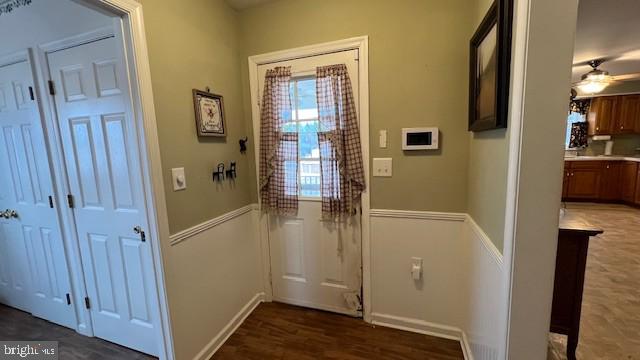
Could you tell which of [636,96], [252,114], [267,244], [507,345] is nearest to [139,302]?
[267,244]

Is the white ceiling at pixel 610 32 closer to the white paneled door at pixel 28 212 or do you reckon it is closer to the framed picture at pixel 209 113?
the framed picture at pixel 209 113

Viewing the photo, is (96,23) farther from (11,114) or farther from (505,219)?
(505,219)

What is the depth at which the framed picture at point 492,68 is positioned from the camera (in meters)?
0.97

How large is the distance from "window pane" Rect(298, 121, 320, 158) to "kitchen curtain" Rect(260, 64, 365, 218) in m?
0.05

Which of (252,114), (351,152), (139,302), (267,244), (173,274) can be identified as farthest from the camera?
(267,244)

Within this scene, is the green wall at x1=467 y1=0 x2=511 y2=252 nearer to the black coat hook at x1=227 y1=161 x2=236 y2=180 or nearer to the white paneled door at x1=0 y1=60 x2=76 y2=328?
the black coat hook at x1=227 y1=161 x2=236 y2=180

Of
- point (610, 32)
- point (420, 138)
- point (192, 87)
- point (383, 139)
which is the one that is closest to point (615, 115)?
point (610, 32)

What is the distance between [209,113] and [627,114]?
7.76 metres

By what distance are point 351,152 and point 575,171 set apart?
615 cm

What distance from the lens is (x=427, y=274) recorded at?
73.0 inches

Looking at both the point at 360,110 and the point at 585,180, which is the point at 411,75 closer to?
the point at 360,110

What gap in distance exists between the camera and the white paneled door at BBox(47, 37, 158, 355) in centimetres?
157

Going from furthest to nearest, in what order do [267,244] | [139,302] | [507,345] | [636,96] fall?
[636,96] → [267,244] → [139,302] → [507,345]

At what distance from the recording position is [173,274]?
1503 millimetres
